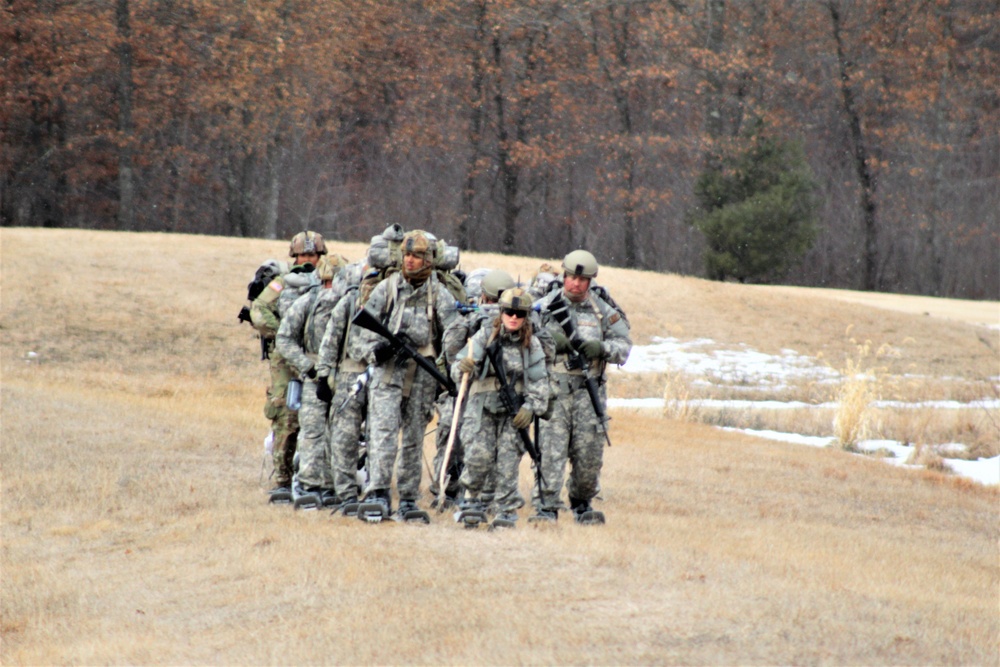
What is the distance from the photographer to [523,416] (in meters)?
8.84

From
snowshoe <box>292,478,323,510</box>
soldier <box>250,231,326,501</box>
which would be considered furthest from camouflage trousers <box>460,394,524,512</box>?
soldier <box>250,231,326,501</box>

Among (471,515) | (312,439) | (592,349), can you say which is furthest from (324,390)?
(592,349)

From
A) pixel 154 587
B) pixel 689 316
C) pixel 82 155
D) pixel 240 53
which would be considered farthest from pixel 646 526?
pixel 82 155

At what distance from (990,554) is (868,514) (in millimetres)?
1758

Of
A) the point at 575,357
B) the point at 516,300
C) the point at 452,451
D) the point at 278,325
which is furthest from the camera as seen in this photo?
the point at 278,325

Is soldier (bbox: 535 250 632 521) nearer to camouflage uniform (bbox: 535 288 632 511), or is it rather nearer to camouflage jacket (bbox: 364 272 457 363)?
camouflage uniform (bbox: 535 288 632 511)

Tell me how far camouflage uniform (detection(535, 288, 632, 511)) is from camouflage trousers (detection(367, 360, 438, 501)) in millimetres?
944

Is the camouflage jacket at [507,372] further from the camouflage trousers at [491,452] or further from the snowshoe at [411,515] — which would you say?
the snowshoe at [411,515]

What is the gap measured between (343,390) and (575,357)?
1.77 meters

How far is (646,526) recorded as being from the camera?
375 inches

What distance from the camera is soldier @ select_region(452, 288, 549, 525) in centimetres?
898

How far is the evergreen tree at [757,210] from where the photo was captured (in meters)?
37.1

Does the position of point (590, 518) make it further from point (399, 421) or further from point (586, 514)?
point (399, 421)

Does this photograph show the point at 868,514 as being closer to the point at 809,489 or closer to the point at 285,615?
the point at 809,489
